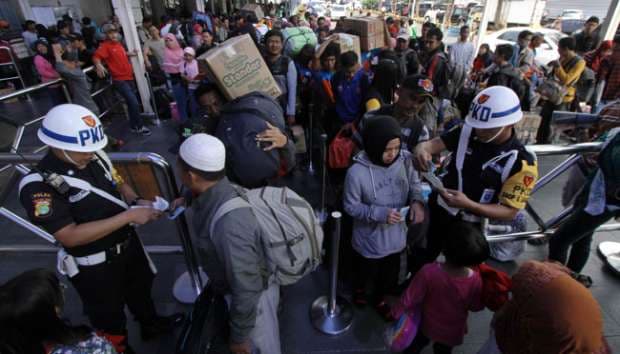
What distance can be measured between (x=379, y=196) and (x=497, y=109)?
2.76ft

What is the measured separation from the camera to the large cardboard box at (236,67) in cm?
250

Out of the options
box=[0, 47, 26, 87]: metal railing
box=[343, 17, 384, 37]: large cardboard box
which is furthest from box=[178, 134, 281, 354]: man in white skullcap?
box=[0, 47, 26, 87]: metal railing

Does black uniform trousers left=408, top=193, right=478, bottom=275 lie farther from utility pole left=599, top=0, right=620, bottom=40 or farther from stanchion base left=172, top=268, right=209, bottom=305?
utility pole left=599, top=0, right=620, bottom=40

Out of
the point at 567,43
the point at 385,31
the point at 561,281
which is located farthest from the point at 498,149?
the point at 385,31

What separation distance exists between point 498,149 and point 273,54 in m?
2.96

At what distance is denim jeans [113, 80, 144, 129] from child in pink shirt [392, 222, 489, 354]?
587cm

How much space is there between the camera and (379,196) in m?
2.15

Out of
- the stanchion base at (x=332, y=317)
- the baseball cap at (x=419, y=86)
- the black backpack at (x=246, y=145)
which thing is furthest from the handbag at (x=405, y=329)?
the baseball cap at (x=419, y=86)

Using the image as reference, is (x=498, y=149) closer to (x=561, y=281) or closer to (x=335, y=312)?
(x=561, y=281)

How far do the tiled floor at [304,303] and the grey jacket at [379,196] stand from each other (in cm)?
61

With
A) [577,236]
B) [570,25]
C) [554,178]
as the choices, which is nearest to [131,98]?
[554,178]

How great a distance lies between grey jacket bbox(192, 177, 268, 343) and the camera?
143cm

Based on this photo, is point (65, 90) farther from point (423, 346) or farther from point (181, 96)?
point (423, 346)

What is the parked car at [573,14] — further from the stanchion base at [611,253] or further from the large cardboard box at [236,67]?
the large cardboard box at [236,67]
